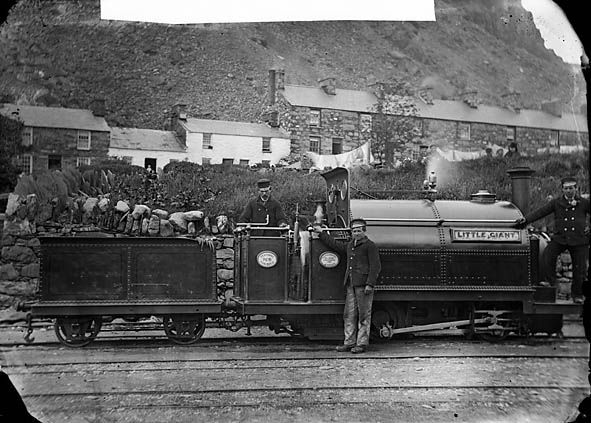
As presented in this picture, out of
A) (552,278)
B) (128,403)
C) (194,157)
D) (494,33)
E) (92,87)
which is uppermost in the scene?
(494,33)

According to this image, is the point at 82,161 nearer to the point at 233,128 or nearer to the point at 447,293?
the point at 233,128

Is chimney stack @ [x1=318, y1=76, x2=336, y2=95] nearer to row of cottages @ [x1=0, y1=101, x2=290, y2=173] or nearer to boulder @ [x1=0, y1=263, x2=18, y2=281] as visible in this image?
row of cottages @ [x1=0, y1=101, x2=290, y2=173]

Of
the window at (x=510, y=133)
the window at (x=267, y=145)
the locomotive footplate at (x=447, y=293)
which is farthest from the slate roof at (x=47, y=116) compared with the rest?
the window at (x=510, y=133)

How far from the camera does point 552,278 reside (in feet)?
17.4

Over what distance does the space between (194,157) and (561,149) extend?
2797 millimetres

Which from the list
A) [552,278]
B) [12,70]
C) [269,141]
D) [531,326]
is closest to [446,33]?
[269,141]

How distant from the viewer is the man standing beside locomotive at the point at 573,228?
4.64m

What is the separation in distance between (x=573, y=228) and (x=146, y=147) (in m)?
3.25

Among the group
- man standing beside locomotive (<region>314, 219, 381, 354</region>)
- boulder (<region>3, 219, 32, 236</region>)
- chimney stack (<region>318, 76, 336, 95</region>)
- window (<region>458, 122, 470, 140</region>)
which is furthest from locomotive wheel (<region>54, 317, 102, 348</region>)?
window (<region>458, 122, 470, 140</region>)

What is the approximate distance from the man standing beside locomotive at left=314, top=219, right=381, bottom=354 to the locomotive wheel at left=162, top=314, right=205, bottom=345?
132 cm

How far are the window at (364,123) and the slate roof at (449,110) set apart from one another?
0.05m

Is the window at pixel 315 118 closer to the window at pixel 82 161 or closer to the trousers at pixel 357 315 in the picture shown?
the trousers at pixel 357 315

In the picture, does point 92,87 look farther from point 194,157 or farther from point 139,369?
point 139,369

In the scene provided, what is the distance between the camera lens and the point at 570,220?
15.4ft
